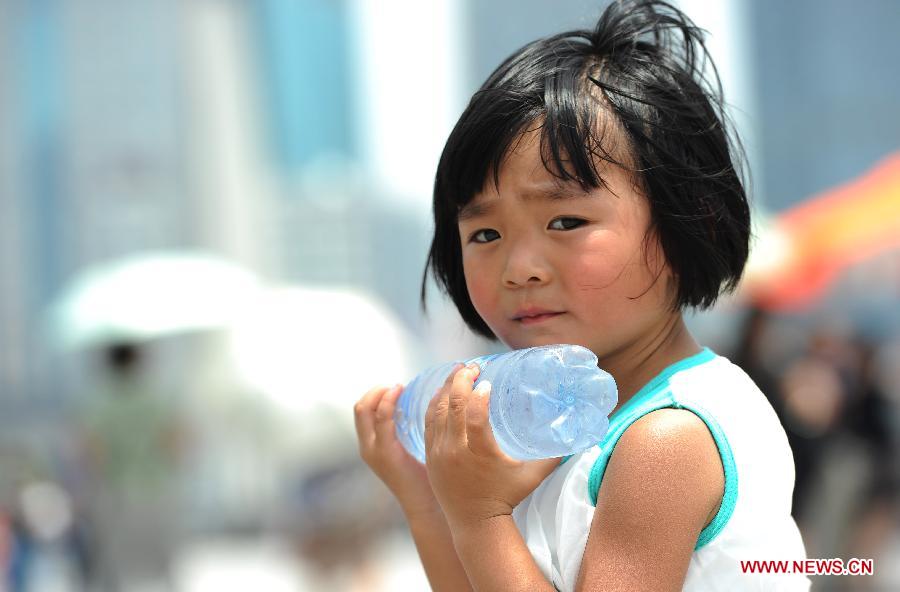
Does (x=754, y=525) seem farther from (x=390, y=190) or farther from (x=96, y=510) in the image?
(x=390, y=190)

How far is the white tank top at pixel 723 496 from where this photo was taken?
1.34 metres

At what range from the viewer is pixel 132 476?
6.80 m

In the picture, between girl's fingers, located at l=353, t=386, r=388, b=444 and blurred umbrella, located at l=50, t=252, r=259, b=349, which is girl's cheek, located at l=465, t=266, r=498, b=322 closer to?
girl's fingers, located at l=353, t=386, r=388, b=444

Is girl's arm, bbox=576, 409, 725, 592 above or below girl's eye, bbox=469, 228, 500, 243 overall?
below

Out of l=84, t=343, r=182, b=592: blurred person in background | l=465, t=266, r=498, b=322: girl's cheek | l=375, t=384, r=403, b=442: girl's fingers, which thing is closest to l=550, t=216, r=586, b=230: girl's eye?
l=465, t=266, r=498, b=322: girl's cheek

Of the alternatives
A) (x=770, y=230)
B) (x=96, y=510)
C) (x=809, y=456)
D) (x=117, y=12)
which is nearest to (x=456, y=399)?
(x=809, y=456)

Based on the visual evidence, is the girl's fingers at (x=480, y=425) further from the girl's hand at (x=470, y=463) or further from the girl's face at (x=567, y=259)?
the girl's face at (x=567, y=259)

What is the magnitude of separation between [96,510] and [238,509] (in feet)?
17.0

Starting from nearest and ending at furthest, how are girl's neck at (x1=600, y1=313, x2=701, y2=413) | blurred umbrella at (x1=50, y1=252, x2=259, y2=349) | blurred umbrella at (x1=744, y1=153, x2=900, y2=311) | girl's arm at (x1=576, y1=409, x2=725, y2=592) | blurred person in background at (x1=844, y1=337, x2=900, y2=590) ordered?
1. girl's arm at (x1=576, y1=409, x2=725, y2=592)
2. girl's neck at (x1=600, y1=313, x2=701, y2=413)
3. blurred person in background at (x1=844, y1=337, x2=900, y2=590)
4. blurred umbrella at (x1=744, y1=153, x2=900, y2=311)
5. blurred umbrella at (x1=50, y1=252, x2=259, y2=349)

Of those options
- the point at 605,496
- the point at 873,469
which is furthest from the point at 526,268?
the point at 873,469

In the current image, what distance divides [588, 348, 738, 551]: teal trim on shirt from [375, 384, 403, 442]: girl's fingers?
13.0 inches

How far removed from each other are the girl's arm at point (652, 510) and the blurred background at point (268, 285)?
362 cm

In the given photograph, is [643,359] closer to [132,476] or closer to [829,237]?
[132,476]

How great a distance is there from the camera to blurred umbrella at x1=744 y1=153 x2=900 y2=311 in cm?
676
